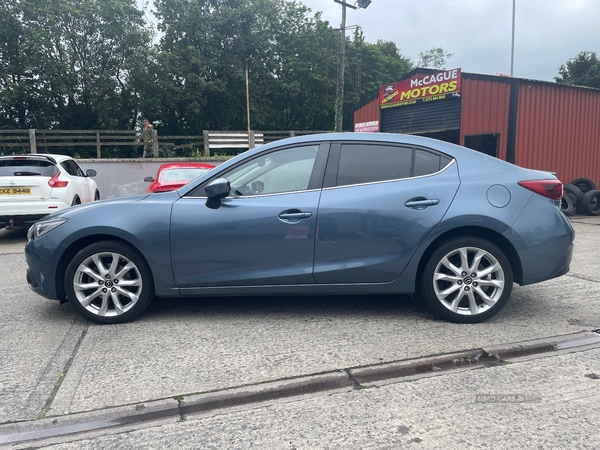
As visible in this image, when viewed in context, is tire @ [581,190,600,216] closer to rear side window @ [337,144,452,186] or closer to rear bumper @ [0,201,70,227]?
rear side window @ [337,144,452,186]

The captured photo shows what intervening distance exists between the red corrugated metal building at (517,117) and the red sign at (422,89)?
3 centimetres

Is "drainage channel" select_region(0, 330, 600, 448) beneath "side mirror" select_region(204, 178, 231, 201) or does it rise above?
beneath

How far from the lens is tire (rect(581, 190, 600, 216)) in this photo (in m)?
12.8

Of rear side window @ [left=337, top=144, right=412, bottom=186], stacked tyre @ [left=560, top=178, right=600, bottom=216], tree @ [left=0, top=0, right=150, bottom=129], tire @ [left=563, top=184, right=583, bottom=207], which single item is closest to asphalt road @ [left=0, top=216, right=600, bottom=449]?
rear side window @ [left=337, top=144, right=412, bottom=186]

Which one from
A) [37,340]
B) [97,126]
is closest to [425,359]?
[37,340]

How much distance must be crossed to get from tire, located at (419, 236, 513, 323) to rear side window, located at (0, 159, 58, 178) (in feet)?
25.2

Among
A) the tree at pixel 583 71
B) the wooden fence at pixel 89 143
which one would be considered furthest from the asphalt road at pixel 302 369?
the tree at pixel 583 71

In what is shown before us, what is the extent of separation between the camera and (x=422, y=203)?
3.95m

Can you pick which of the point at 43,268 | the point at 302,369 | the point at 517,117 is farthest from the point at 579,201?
the point at 43,268

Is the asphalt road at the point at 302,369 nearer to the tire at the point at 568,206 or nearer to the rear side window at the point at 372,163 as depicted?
the rear side window at the point at 372,163

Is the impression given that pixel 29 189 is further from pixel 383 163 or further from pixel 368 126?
pixel 368 126

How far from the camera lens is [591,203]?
42.3 feet

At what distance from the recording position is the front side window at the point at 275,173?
4078 millimetres

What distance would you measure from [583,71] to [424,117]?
42782mm
